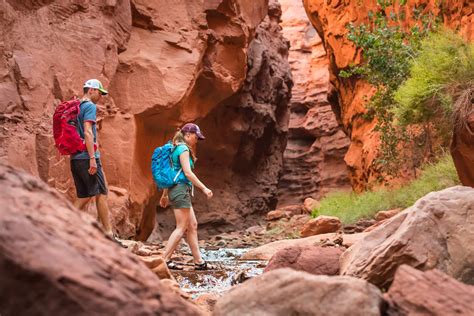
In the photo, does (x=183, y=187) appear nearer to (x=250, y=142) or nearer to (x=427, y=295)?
(x=427, y=295)

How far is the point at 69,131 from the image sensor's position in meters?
6.74

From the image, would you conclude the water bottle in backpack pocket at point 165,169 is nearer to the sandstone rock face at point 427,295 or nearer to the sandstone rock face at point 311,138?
the sandstone rock face at point 427,295

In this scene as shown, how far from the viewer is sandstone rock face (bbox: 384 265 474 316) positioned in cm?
286

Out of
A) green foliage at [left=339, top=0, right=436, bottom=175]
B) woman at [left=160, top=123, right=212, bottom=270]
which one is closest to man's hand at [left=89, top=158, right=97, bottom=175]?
woman at [left=160, top=123, right=212, bottom=270]

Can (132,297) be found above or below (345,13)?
below

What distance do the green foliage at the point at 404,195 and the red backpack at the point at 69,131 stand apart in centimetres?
699

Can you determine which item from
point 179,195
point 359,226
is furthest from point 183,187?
point 359,226

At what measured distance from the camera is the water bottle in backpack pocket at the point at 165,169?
7.15 metres

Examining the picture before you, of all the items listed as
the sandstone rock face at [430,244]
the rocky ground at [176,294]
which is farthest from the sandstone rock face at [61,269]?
the sandstone rock face at [430,244]

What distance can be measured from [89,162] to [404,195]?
793cm

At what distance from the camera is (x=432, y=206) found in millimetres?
4441

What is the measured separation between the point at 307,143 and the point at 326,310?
103ft

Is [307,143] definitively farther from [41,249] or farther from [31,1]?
[41,249]

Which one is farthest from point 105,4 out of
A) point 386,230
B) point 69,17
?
point 386,230
